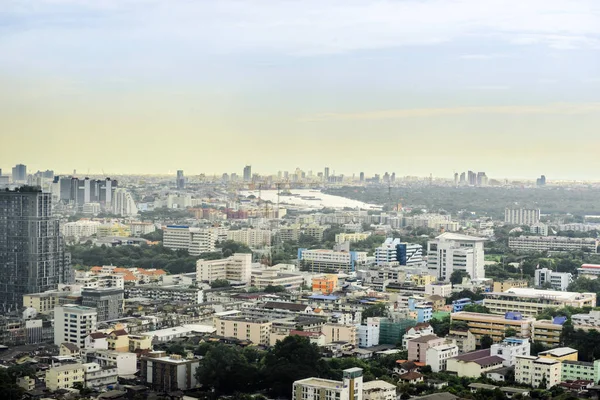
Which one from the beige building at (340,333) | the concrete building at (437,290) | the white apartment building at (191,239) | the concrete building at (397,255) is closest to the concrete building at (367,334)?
the beige building at (340,333)

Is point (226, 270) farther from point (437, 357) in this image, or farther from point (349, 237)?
point (349, 237)

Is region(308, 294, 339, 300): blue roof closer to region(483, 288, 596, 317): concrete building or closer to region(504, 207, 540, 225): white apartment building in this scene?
region(483, 288, 596, 317): concrete building

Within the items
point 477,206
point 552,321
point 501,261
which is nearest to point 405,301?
point 552,321

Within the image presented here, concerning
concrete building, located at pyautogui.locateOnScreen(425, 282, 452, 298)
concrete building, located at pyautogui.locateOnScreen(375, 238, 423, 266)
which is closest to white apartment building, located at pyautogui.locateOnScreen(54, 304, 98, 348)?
concrete building, located at pyautogui.locateOnScreen(425, 282, 452, 298)

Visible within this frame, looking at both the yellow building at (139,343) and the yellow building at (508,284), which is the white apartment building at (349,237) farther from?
the yellow building at (139,343)

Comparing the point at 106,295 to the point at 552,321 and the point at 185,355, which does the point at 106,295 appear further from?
the point at 552,321

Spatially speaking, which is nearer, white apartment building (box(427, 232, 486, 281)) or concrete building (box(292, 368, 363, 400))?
concrete building (box(292, 368, 363, 400))

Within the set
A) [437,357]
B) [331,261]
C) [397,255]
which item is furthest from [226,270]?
[437,357]
